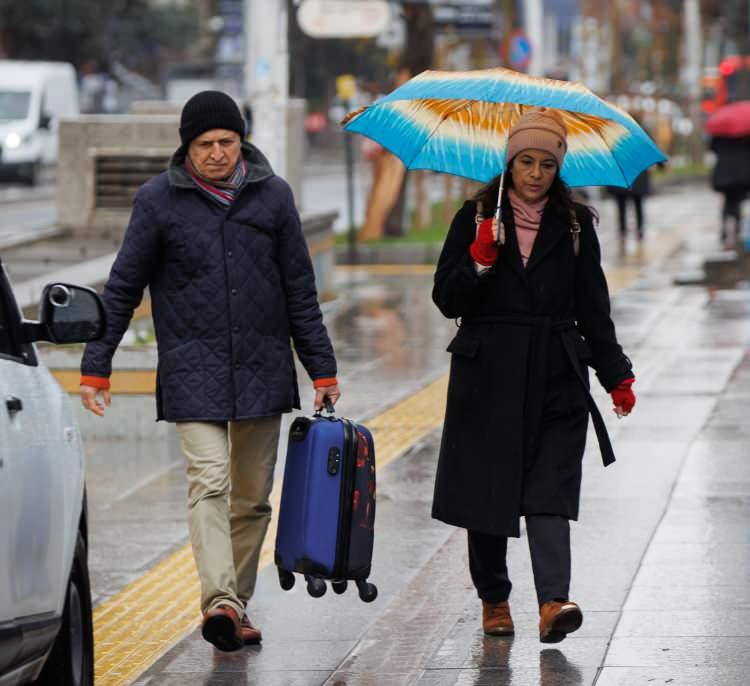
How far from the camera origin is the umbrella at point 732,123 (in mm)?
20312

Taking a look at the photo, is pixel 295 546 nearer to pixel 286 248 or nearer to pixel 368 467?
pixel 368 467

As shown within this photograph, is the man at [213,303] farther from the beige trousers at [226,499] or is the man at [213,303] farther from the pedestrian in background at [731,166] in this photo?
the pedestrian in background at [731,166]

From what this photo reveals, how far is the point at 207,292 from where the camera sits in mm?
6367

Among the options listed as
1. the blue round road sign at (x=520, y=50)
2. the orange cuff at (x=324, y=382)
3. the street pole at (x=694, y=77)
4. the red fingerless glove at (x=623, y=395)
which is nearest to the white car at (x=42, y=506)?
the orange cuff at (x=324, y=382)

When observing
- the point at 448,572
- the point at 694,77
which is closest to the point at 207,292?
the point at 448,572

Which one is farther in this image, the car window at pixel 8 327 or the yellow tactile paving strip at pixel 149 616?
the yellow tactile paving strip at pixel 149 616

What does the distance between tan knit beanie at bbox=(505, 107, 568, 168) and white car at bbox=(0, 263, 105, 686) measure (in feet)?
5.24

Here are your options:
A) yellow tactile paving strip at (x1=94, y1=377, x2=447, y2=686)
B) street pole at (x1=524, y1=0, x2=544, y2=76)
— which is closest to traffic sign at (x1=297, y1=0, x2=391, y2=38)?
yellow tactile paving strip at (x1=94, y1=377, x2=447, y2=686)

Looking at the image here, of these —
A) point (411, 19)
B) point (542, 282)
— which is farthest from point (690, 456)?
point (411, 19)

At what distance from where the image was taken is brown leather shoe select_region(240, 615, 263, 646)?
257 inches

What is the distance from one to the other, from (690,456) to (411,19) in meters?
16.9

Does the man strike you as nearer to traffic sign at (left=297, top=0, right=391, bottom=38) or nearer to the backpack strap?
the backpack strap

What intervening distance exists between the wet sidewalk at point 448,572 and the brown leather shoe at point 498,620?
0.04 m

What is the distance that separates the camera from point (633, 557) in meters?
7.68
